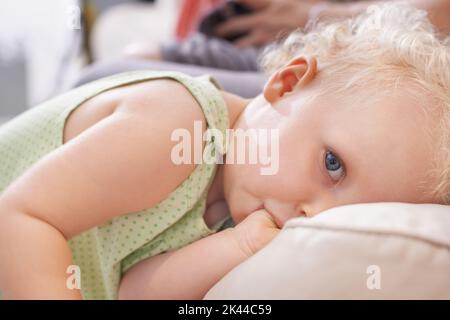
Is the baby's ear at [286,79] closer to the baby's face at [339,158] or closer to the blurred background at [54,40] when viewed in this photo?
the baby's face at [339,158]

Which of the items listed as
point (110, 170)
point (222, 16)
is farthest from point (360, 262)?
point (222, 16)

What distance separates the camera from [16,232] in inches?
23.9

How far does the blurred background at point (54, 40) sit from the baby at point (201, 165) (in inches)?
69.4

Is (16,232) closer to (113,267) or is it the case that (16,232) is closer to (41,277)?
(41,277)

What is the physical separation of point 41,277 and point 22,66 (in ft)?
7.23

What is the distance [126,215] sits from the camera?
752mm

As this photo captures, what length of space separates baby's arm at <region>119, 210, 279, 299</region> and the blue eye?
0.31 feet

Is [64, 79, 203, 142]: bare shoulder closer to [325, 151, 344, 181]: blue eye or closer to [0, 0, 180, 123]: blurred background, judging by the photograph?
[325, 151, 344, 181]: blue eye

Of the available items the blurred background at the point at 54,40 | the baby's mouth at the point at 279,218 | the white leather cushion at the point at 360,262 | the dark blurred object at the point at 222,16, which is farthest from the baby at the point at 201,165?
the blurred background at the point at 54,40

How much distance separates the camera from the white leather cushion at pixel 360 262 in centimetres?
50

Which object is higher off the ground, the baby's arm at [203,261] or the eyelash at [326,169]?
the eyelash at [326,169]

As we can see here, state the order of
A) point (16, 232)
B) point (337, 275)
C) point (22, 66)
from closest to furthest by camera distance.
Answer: point (337, 275) → point (16, 232) → point (22, 66)

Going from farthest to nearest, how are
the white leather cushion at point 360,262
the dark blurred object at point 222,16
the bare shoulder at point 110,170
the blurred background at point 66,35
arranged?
the blurred background at point 66,35, the dark blurred object at point 222,16, the bare shoulder at point 110,170, the white leather cushion at point 360,262
